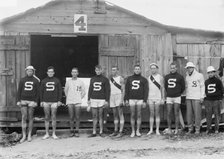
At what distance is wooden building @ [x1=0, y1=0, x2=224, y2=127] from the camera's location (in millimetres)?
11781

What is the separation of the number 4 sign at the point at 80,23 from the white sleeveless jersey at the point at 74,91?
66.6 inches

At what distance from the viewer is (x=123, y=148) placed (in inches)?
368

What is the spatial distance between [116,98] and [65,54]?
5.68 metres

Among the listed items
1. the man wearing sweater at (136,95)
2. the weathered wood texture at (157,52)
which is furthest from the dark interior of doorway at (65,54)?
the man wearing sweater at (136,95)

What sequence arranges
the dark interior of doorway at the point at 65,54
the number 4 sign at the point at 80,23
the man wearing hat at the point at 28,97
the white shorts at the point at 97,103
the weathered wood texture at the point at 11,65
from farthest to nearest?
the dark interior of doorway at the point at 65,54 → the number 4 sign at the point at 80,23 → the weathered wood texture at the point at 11,65 → the white shorts at the point at 97,103 → the man wearing hat at the point at 28,97

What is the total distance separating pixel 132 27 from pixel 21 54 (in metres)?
3.40

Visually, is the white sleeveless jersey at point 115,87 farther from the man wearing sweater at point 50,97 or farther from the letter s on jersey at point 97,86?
the man wearing sweater at point 50,97

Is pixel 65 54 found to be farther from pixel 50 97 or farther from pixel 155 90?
pixel 155 90

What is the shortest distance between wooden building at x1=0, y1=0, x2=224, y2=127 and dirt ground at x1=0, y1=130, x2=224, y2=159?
199cm

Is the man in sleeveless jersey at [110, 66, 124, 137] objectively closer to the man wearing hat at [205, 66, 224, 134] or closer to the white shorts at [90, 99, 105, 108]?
the white shorts at [90, 99, 105, 108]

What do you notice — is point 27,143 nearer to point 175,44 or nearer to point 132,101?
point 132,101

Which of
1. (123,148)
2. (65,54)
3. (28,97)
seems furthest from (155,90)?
(65,54)

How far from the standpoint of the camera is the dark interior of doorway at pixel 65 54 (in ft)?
51.3

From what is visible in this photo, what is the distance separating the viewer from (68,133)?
37.6 feet
